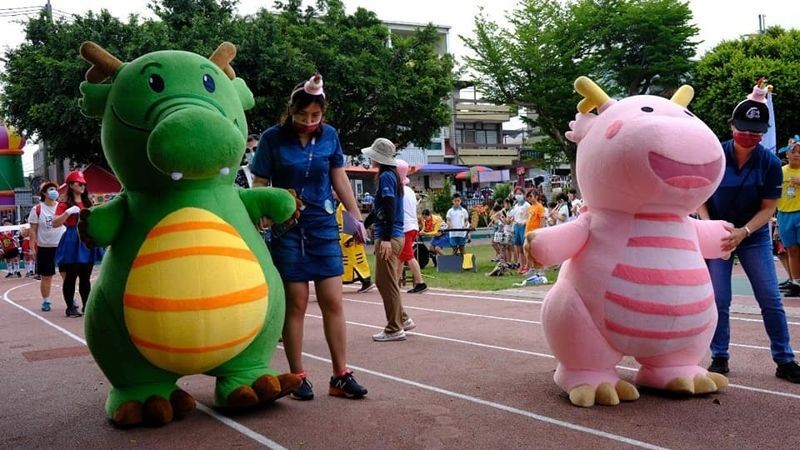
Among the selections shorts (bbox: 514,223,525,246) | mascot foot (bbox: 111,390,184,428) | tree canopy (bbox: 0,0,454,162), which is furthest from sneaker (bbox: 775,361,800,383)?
tree canopy (bbox: 0,0,454,162)

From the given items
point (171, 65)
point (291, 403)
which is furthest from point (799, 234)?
point (171, 65)

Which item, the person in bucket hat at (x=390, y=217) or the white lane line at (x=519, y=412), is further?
the person in bucket hat at (x=390, y=217)

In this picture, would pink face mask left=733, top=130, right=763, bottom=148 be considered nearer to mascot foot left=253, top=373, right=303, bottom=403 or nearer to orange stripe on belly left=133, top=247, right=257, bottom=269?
mascot foot left=253, top=373, right=303, bottom=403

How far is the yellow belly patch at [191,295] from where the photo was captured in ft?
12.8

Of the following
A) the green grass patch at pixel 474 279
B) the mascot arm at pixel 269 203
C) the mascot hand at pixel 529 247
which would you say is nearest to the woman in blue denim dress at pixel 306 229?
the mascot arm at pixel 269 203

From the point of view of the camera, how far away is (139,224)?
4.18 m

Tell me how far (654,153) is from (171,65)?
108 inches

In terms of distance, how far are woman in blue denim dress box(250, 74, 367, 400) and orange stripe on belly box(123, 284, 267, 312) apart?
702mm

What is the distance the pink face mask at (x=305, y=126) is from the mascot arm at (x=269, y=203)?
49cm

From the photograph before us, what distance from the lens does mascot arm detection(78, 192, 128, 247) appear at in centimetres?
411

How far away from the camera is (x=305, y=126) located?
4762mm

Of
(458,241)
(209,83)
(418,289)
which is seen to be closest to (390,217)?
(209,83)

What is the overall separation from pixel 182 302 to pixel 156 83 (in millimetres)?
1237

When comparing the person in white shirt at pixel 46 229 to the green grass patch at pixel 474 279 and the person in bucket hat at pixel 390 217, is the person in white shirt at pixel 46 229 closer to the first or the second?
the green grass patch at pixel 474 279
